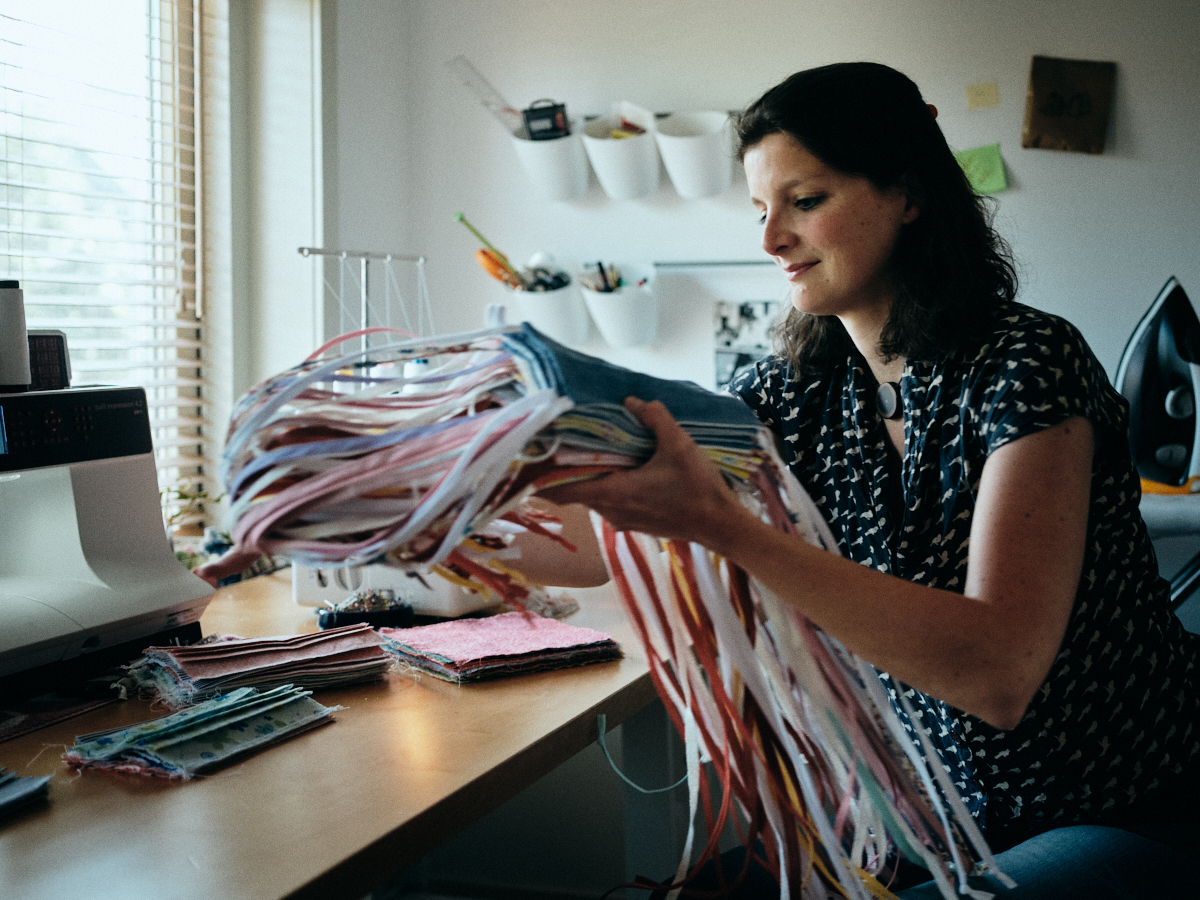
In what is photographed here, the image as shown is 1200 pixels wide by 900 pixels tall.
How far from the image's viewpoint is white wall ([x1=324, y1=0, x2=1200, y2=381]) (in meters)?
1.98

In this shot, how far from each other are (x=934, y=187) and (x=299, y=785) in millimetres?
914

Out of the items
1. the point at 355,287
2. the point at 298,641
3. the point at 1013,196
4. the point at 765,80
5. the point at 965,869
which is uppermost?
the point at 765,80

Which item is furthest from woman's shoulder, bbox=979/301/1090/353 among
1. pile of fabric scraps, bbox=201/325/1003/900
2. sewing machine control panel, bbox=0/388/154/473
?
sewing machine control panel, bbox=0/388/154/473

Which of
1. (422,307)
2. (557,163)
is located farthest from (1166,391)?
(422,307)

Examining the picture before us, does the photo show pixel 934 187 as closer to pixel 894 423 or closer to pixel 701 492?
pixel 894 423

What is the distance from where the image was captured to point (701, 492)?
798mm

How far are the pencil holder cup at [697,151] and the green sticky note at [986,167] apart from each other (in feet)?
1.51

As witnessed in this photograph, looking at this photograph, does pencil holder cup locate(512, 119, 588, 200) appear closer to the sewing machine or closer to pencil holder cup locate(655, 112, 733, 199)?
pencil holder cup locate(655, 112, 733, 199)

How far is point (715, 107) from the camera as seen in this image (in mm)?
2219

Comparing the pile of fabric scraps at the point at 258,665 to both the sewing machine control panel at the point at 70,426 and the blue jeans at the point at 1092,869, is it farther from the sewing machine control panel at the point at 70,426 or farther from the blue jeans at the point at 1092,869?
the blue jeans at the point at 1092,869

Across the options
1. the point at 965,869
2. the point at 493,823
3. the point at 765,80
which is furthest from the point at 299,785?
the point at 765,80

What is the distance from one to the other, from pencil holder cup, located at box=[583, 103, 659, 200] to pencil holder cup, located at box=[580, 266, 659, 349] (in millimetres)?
201

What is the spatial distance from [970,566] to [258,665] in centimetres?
77

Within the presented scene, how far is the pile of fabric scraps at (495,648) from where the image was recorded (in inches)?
51.2
